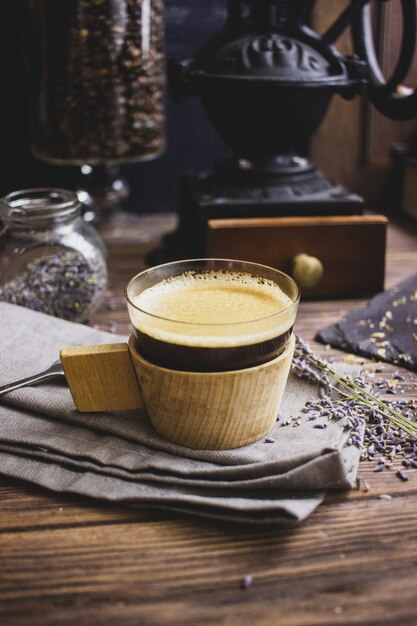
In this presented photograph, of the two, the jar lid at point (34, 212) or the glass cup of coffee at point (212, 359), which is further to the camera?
the jar lid at point (34, 212)

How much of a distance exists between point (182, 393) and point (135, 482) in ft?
0.38

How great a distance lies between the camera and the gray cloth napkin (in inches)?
32.4

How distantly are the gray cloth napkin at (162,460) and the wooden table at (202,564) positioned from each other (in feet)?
0.07

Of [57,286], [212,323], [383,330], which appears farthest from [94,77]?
[212,323]

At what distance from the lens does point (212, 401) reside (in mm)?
859

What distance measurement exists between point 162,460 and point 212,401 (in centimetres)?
9

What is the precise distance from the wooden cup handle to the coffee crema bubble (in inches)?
1.4

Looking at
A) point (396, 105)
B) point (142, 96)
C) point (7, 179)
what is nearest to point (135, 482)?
point (396, 105)

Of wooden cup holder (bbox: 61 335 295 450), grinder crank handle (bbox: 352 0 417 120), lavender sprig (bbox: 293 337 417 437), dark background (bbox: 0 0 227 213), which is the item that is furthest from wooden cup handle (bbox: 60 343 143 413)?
dark background (bbox: 0 0 227 213)

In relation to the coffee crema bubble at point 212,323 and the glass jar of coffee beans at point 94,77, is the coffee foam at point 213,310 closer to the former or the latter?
the coffee crema bubble at point 212,323

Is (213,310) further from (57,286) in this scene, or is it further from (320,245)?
(320,245)

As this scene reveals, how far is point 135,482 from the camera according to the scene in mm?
869

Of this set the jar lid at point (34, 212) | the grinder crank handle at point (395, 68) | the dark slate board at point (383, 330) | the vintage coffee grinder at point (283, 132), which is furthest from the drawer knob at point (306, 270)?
the jar lid at point (34, 212)

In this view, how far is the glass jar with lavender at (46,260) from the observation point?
1265 mm
